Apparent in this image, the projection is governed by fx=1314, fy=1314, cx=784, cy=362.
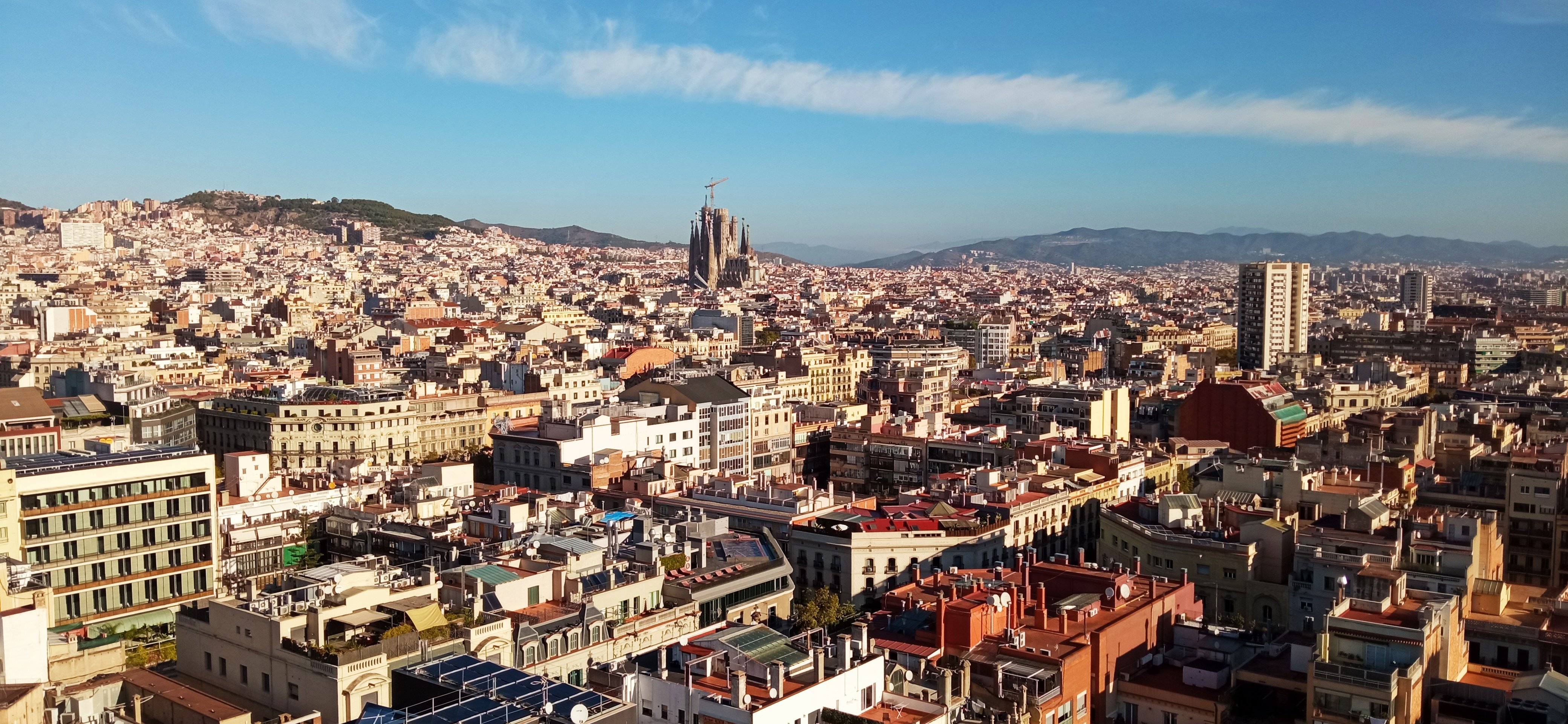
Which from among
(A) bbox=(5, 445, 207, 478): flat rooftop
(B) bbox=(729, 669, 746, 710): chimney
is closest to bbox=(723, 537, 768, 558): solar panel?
(B) bbox=(729, 669, 746, 710): chimney

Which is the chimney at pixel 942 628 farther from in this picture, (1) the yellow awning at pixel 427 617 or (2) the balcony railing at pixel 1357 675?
(1) the yellow awning at pixel 427 617

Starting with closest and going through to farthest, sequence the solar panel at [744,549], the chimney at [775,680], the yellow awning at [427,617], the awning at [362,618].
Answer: the chimney at [775,680] < the awning at [362,618] < the yellow awning at [427,617] < the solar panel at [744,549]

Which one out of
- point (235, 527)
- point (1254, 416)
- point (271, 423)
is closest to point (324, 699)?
point (235, 527)

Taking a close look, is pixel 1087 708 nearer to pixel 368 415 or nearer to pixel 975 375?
pixel 368 415

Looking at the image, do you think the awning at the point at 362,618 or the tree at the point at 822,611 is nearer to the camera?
the awning at the point at 362,618

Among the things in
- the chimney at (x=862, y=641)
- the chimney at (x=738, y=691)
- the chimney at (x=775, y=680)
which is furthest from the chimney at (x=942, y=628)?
the chimney at (x=738, y=691)

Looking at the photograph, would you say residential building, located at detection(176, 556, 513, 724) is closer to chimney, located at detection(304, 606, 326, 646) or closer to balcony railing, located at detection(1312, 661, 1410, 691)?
chimney, located at detection(304, 606, 326, 646)
